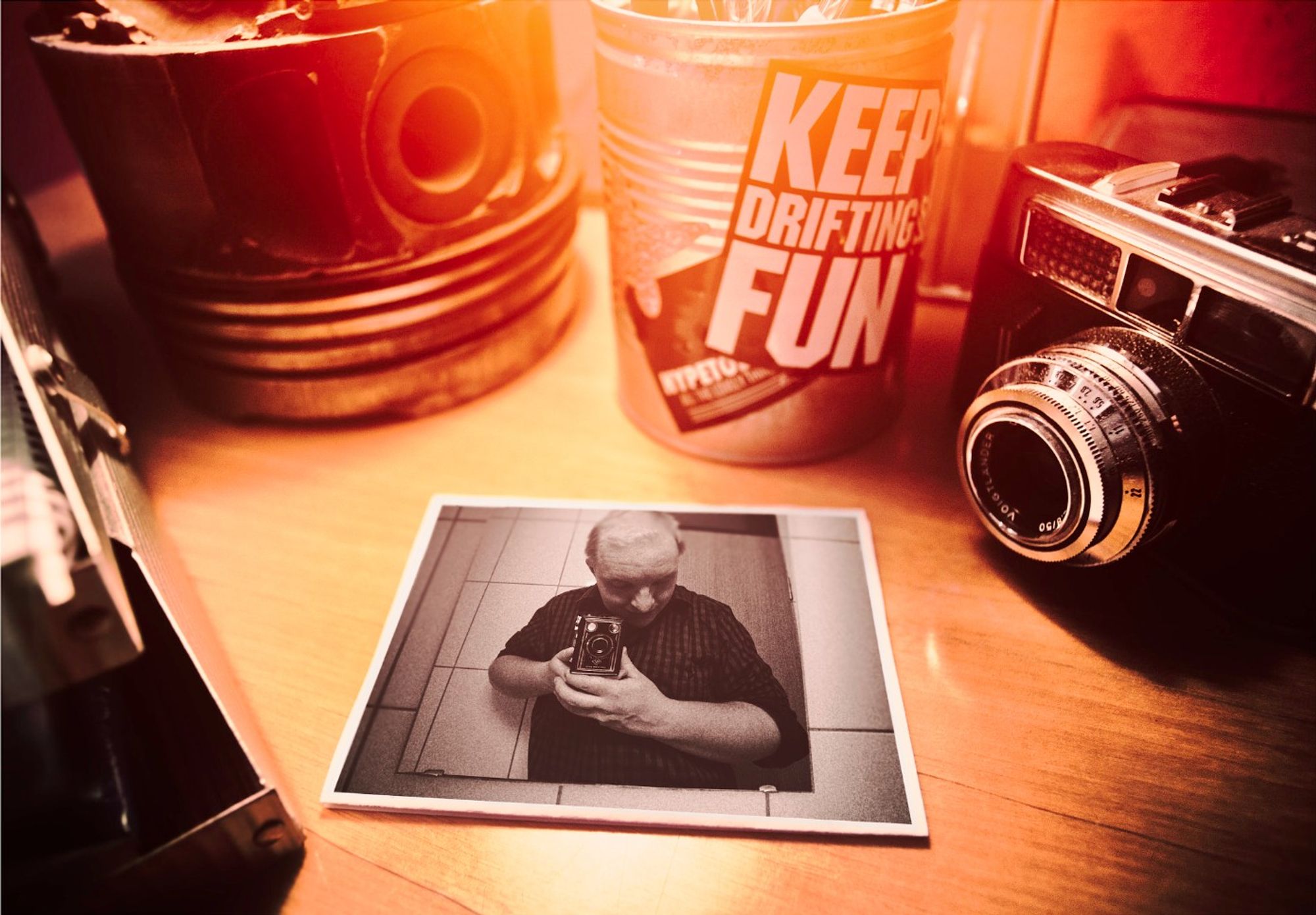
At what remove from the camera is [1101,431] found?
32 cm

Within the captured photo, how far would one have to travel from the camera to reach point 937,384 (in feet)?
1.70

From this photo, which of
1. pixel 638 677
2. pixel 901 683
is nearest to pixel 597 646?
pixel 638 677

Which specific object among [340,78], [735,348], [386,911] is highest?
[340,78]

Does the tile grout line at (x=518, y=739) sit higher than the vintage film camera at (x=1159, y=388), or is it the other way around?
the vintage film camera at (x=1159, y=388)

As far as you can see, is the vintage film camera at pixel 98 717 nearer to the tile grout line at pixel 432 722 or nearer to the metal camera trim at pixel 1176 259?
the tile grout line at pixel 432 722

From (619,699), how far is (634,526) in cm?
10

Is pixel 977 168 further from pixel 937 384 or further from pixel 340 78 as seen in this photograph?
pixel 340 78

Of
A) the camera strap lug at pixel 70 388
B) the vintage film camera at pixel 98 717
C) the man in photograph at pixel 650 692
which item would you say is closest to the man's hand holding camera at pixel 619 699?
the man in photograph at pixel 650 692

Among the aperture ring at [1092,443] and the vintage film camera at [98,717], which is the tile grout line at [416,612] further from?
the aperture ring at [1092,443]

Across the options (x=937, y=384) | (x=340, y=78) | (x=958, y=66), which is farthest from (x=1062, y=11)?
(x=340, y=78)

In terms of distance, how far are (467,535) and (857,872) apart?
0.23 m

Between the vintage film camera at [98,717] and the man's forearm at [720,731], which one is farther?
the man's forearm at [720,731]

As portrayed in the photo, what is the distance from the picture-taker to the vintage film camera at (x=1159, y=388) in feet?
1.02

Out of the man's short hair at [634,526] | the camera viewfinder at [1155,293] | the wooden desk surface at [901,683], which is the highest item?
the camera viewfinder at [1155,293]
